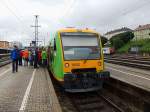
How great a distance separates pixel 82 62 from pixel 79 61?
158 mm

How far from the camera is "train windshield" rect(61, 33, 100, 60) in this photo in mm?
13945

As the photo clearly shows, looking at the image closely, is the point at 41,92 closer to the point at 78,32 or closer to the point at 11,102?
the point at 11,102

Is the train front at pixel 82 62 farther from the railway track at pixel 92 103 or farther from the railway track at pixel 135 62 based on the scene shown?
the railway track at pixel 135 62

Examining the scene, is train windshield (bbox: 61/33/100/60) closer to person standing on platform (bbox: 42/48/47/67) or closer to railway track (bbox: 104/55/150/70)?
railway track (bbox: 104/55/150/70)

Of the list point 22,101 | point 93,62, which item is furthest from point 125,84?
point 22,101

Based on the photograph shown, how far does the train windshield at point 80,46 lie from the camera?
13945 mm

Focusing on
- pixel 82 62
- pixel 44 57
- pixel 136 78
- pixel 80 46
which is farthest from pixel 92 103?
pixel 44 57

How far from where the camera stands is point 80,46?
1425 cm

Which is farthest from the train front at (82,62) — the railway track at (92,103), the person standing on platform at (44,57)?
the person standing on platform at (44,57)

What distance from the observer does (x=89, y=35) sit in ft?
48.2

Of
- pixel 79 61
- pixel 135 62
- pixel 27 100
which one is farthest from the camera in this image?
pixel 135 62

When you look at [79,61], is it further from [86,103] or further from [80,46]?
[86,103]

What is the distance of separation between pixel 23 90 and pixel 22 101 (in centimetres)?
247

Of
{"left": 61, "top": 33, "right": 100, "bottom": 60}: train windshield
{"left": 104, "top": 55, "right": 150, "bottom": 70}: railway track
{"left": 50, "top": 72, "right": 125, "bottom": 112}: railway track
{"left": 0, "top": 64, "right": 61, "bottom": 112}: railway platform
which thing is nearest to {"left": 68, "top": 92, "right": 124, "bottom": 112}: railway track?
{"left": 50, "top": 72, "right": 125, "bottom": 112}: railway track
